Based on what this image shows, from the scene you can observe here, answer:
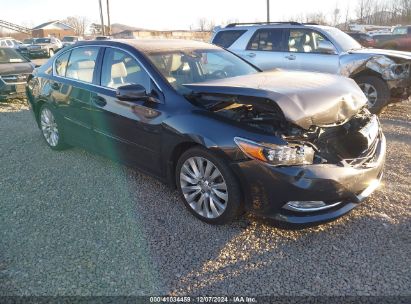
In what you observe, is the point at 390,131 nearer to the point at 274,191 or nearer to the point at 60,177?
the point at 274,191

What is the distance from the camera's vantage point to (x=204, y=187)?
3.40 metres

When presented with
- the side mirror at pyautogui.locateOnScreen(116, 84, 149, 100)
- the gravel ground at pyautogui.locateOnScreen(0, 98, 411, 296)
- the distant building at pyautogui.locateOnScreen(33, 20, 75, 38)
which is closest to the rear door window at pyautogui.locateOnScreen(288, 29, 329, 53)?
the gravel ground at pyautogui.locateOnScreen(0, 98, 411, 296)

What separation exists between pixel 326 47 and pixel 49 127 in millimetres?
5507

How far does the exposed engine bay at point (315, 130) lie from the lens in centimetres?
312

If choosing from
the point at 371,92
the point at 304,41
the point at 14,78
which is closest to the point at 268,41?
the point at 304,41

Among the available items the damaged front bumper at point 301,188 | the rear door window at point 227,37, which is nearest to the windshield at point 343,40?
the rear door window at point 227,37

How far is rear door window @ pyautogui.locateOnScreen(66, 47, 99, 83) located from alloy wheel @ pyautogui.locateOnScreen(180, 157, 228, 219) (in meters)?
1.82

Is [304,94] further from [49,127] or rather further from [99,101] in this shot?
[49,127]

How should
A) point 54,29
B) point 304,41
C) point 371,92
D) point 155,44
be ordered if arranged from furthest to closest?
1. point 54,29
2. point 304,41
3. point 371,92
4. point 155,44

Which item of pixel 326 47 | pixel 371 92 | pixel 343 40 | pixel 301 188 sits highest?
pixel 343 40

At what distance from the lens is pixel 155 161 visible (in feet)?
12.5

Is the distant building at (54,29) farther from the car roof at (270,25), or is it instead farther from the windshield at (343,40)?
the windshield at (343,40)

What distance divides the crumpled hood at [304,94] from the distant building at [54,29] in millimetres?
78079

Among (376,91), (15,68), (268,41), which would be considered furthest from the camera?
(15,68)
